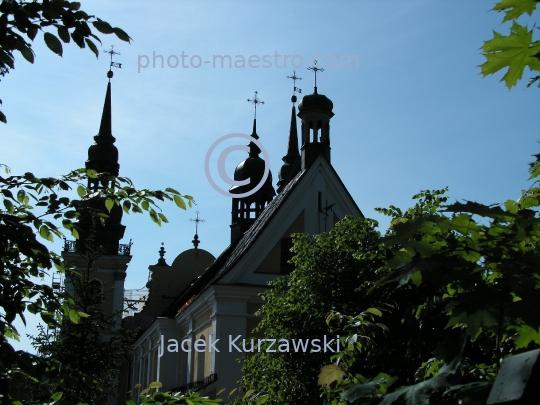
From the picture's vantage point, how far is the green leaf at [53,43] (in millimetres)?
4461

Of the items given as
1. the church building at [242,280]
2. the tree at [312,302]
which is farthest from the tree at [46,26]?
the church building at [242,280]

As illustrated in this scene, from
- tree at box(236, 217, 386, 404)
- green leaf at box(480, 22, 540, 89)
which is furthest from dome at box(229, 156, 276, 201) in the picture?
green leaf at box(480, 22, 540, 89)

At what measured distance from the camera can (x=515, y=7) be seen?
10.4ft

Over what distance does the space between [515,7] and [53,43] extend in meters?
2.65

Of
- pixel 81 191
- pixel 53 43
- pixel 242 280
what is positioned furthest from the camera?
pixel 242 280

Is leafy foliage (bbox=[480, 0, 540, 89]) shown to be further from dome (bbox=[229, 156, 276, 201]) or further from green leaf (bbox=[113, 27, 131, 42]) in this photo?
dome (bbox=[229, 156, 276, 201])

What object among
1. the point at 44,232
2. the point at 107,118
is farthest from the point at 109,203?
the point at 107,118

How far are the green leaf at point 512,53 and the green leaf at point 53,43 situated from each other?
2.49 metres

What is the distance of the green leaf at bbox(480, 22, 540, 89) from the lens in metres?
3.17

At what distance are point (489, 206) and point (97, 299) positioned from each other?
37.1 feet

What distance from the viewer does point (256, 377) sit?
15773 millimetres

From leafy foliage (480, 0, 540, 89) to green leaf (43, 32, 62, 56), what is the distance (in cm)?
249

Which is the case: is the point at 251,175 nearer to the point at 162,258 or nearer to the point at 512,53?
the point at 162,258

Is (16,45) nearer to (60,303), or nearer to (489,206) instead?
(60,303)
